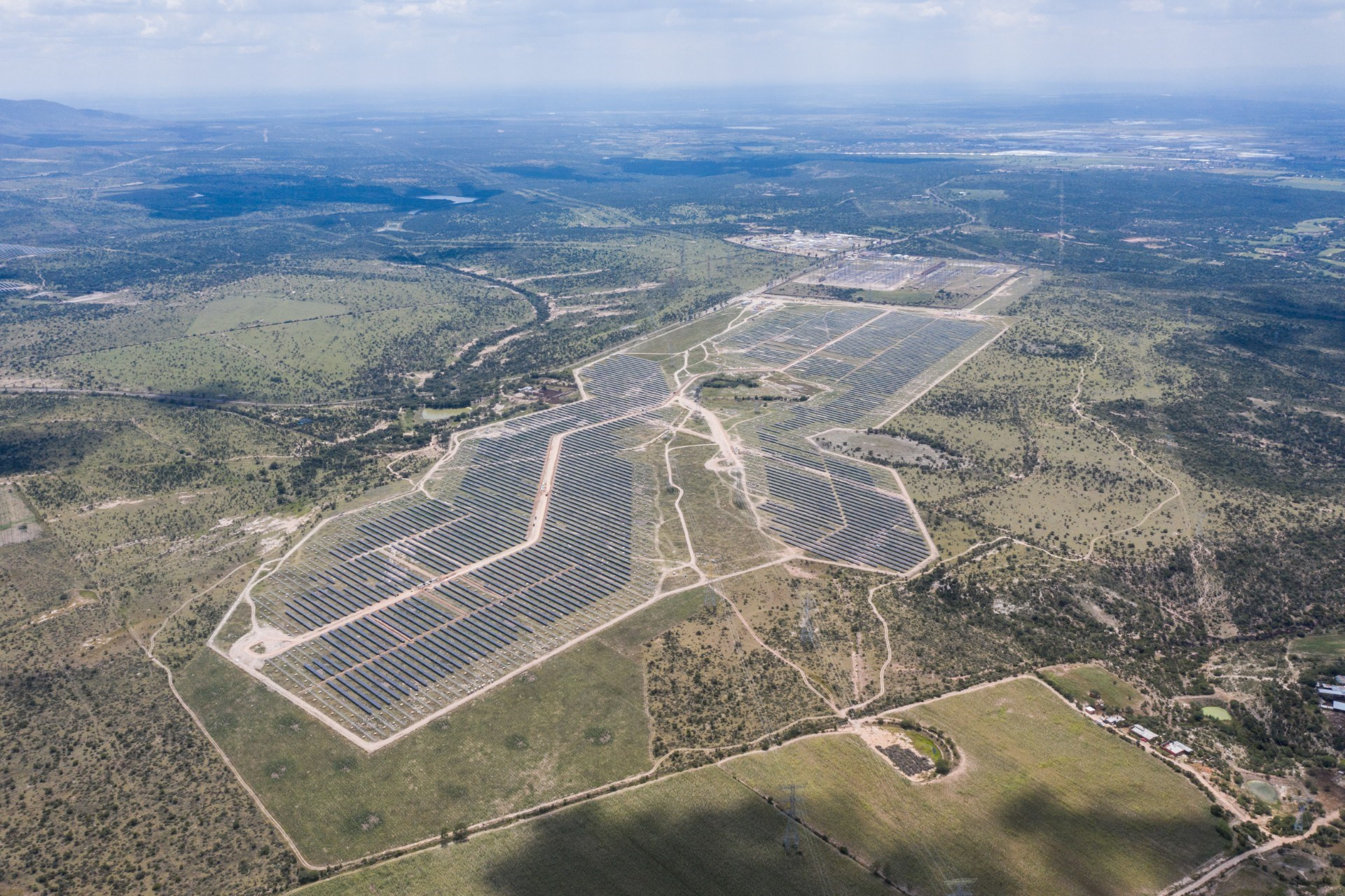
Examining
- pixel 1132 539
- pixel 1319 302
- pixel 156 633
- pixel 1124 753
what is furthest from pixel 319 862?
pixel 1319 302

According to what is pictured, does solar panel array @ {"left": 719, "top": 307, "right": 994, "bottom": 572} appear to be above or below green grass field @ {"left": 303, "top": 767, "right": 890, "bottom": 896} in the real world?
above

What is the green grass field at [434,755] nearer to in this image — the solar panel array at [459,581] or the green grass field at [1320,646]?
the solar panel array at [459,581]

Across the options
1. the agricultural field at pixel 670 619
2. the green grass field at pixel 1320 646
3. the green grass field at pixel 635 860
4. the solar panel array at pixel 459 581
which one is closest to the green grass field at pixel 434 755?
the agricultural field at pixel 670 619

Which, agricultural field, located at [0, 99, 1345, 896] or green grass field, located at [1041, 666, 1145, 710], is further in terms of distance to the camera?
green grass field, located at [1041, 666, 1145, 710]

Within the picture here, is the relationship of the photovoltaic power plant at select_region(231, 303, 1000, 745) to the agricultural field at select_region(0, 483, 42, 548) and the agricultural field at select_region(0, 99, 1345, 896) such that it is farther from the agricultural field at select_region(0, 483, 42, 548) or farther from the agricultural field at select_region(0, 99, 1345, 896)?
the agricultural field at select_region(0, 483, 42, 548)

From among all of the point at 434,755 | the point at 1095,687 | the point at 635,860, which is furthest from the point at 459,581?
the point at 1095,687

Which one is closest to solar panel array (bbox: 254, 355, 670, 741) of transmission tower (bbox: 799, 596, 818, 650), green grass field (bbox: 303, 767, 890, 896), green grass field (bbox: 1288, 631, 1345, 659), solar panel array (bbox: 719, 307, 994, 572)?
green grass field (bbox: 303, 767, 890, 896)

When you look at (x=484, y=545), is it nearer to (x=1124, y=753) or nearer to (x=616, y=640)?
(x=616, y=640)
